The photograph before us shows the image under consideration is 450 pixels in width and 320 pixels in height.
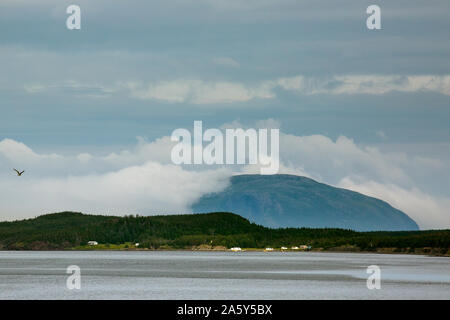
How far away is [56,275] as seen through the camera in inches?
7402

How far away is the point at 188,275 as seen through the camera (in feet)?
623

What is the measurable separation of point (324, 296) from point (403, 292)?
14.5 metres

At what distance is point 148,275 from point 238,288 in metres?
43.8
